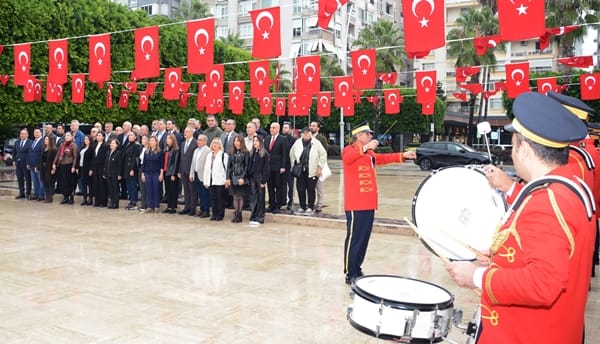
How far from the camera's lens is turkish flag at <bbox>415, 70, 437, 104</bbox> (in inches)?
667

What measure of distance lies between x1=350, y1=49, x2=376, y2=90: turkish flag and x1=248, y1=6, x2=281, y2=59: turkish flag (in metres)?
5.08

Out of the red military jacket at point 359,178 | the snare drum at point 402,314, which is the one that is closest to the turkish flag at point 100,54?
the red military jacket at point 359,178

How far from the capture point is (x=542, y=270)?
1.65 meters

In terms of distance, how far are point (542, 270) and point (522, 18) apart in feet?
20.2

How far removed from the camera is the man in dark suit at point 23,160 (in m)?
13.2

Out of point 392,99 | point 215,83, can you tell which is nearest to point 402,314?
point 215,83

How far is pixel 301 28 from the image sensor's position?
4928cm

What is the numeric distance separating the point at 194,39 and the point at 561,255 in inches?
362

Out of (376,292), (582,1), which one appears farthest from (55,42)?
(582,1)

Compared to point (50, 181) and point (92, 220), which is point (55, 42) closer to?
point (50, 181)

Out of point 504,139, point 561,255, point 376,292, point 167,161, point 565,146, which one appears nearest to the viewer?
point 561,255

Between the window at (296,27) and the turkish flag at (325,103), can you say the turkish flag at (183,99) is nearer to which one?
the turkish flag at (325,103)

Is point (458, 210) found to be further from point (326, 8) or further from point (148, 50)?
point (148, 50)

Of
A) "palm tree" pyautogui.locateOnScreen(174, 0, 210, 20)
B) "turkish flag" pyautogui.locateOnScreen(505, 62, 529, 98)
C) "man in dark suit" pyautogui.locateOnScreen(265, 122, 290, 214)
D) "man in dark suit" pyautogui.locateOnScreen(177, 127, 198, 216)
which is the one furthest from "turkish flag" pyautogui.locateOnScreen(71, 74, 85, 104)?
"palm tree" pyautogui.locateOnScreen(174, 0, 210, 20)
